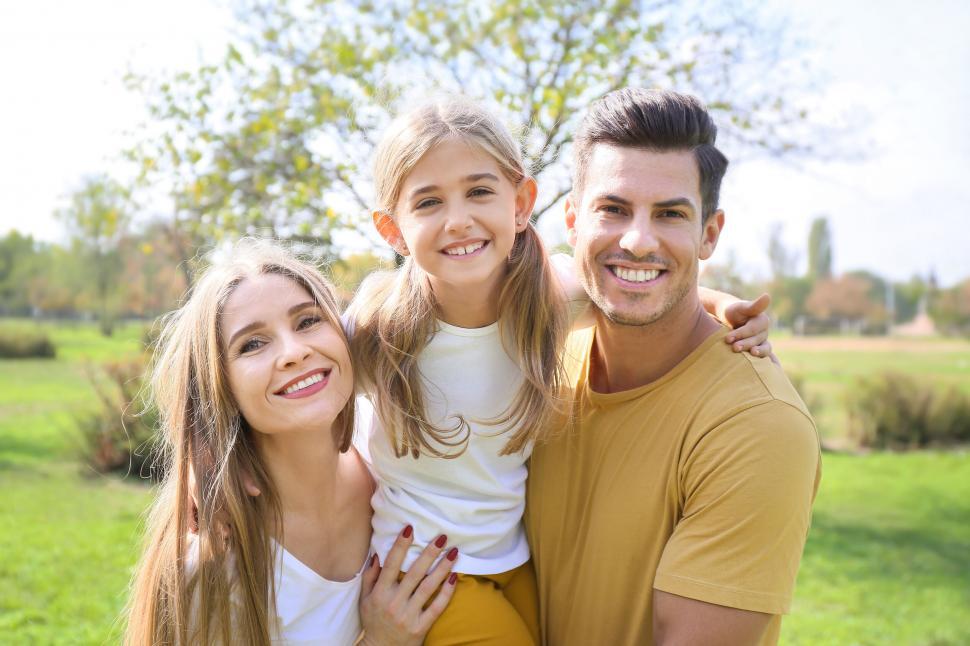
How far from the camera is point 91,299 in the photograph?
32938 millimetres

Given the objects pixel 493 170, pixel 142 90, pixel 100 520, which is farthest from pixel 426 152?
pixel 100 520

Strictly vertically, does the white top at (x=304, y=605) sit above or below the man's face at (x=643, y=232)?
below

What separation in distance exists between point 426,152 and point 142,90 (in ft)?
18.8

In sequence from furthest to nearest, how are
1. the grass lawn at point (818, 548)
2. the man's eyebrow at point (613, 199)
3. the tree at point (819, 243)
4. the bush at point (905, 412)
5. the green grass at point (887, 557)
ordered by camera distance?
the tree at point (819, 243)
the bush at point (905, 412)
the green grass at point (887, 557)
the grass lawn at point (818, 548)
the man's eyebrow at point (613, 199)

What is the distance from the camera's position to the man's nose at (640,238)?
2.46 m

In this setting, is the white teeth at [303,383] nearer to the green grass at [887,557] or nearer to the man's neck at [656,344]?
the man's neck at [656,344]

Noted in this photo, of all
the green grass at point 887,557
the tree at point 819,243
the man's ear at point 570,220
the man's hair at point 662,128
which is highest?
the tree at point 819,243

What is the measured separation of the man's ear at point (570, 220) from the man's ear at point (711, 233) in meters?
0.46

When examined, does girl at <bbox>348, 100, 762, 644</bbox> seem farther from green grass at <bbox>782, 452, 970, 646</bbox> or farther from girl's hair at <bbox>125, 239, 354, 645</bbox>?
green grass at <bbox>782, 452, 970, 646</bbox>

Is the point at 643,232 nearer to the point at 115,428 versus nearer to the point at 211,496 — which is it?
the point at 211,496

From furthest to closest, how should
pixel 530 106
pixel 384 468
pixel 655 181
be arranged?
1. pixel 530 106
2. pixel 384 468
3. pixel 655 181

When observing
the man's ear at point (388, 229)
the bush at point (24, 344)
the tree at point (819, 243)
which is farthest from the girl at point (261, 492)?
the tree at point (819, 243)

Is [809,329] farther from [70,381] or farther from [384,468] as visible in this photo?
[384,468]

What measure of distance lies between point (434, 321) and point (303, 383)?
0.52 m
